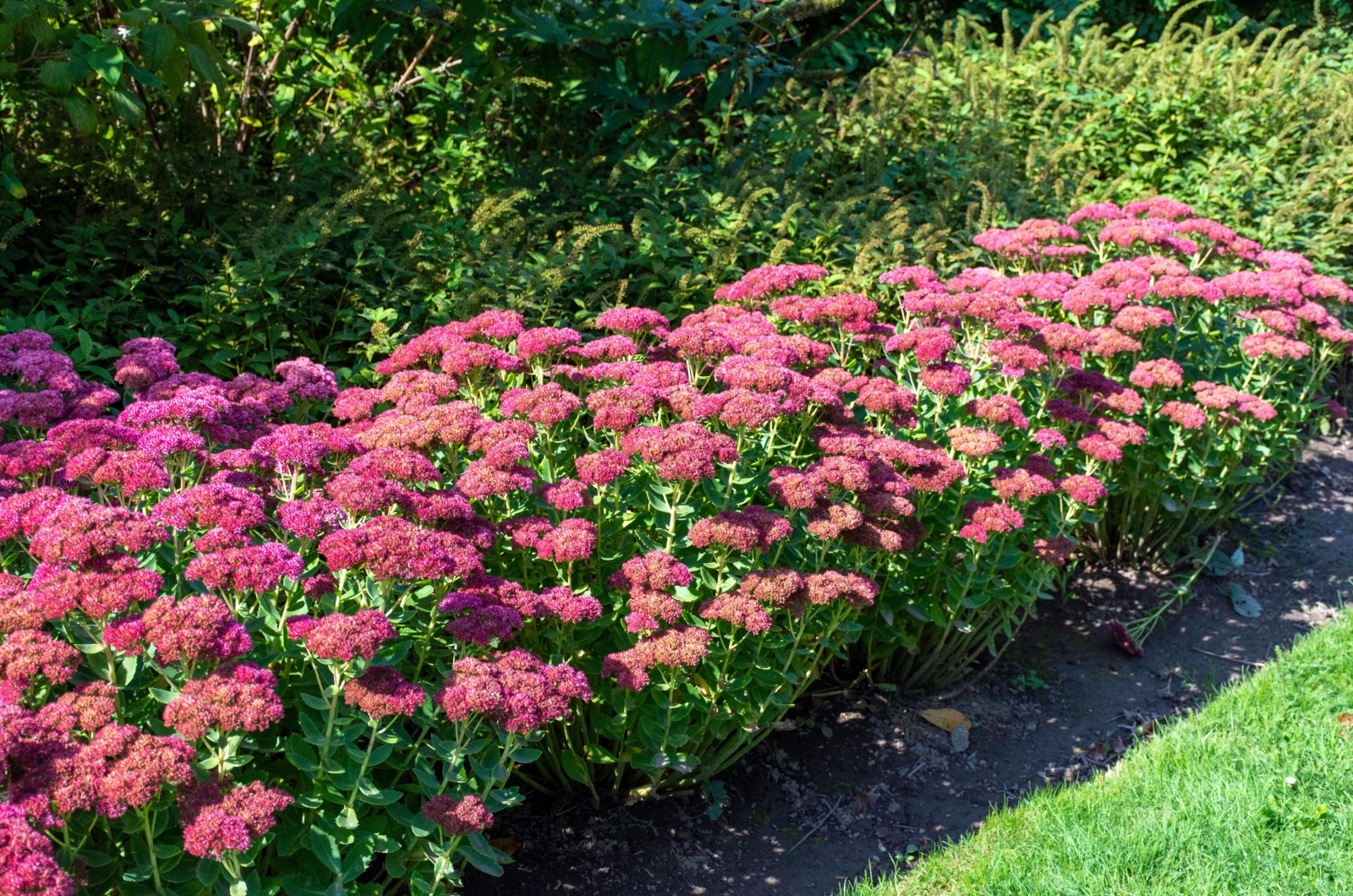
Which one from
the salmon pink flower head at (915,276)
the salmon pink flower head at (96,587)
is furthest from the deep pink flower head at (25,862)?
the salmon pink flower head at (915,276)

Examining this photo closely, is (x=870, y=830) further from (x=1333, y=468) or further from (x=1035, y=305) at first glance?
(x=1333, y=468)

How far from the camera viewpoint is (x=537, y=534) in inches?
116

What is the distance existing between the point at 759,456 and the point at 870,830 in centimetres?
126

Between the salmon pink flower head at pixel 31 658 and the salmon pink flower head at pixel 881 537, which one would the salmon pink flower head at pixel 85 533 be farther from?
the salmon pink flower head at pixel 881 537

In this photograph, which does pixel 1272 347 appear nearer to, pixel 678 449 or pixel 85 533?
pixel 678 449

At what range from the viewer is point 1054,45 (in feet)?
27.7

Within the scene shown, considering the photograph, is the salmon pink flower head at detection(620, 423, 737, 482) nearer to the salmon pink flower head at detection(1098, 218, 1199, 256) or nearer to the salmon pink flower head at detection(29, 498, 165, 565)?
the salmon pink flower head at detection(29, 498, 165, 565)

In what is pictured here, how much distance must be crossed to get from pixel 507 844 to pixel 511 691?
989mm

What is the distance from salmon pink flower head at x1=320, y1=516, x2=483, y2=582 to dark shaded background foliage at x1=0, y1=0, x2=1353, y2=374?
2.09 m

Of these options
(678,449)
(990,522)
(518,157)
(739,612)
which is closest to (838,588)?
(739,612)

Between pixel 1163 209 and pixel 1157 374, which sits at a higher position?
pixel 1163 209

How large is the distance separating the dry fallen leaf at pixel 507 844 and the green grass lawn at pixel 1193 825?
3.10 feet

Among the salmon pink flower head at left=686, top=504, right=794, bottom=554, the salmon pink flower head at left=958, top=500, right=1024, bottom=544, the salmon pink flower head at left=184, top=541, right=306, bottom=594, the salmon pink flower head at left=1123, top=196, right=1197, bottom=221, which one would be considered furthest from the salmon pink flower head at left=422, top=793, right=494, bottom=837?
the salmon pink flower head at left=1123, top=196, right=1197, bottom=221

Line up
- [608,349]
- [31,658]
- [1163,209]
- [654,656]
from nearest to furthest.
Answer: [31,658] < [654,656] < [608,349] < [1163,209]
